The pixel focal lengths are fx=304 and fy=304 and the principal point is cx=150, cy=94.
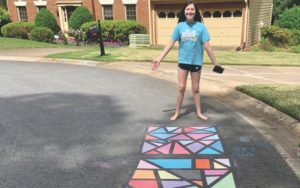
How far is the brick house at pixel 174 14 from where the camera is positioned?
18.8m

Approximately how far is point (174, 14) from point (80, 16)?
701cm

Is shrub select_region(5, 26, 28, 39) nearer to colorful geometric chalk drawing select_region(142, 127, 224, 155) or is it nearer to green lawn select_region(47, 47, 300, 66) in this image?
green lawn select_region(47, 47, 300, 66)

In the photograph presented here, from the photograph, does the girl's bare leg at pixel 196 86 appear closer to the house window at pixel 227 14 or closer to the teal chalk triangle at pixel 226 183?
the teal chalk triangle at pixel 226 183

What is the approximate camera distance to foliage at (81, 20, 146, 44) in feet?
67.7

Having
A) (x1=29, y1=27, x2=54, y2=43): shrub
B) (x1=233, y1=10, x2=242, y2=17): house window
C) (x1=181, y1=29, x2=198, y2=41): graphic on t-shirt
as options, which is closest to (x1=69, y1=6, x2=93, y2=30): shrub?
(x1=29, y1=27, x2=54, y2=43): shrub

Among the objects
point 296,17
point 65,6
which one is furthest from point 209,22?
point 65,6

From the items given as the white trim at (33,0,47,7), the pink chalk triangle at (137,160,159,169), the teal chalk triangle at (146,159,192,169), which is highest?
the white trim at (33,0,47,7)

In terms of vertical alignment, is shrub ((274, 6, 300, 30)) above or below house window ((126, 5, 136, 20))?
below

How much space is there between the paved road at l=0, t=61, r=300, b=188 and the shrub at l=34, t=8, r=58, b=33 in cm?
1652

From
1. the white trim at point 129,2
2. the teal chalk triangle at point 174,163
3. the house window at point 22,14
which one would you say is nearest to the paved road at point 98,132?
the teal chalk triangle at point 174,163

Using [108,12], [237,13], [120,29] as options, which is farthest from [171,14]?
[108,12]

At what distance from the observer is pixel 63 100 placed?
686cm

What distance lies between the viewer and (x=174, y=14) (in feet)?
66.5

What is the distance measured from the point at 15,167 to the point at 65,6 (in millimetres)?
22083
